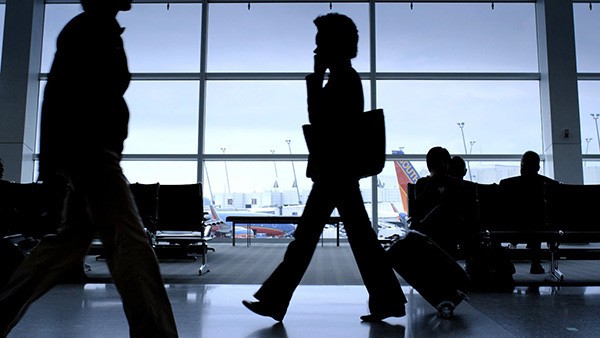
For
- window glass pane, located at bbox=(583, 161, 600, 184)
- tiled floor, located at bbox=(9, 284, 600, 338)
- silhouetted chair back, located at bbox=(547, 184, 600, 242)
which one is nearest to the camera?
tiled floor, located at bbox=(9, 284, 600, 338)

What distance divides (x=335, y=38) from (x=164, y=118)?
664 centimetres

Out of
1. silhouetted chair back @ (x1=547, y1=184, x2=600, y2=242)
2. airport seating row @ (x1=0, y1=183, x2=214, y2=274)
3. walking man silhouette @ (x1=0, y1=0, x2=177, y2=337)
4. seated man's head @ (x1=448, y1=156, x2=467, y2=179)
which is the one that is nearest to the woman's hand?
walking man silhouette @ (x1=0, y1=0, x2=177, y2=337)

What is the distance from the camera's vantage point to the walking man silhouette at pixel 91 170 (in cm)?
143

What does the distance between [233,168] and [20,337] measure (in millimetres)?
6404

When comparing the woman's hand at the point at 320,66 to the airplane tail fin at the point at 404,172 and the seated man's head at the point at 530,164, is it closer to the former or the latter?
the seated man's head at the point at 530,164

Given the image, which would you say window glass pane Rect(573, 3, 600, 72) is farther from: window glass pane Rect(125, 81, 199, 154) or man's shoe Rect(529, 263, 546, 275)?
window glass pane Rect(125, 81, 199, 154)

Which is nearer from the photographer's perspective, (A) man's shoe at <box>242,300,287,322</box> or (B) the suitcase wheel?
(A) man's shoe at <box>242,300,287,322</box>

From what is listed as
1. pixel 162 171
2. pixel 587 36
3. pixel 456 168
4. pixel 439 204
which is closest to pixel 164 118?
pixel 162 171

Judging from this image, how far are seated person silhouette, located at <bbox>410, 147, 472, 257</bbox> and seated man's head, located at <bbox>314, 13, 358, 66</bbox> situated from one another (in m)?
1.19

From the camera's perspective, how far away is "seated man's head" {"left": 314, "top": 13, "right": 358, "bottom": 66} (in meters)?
2.13

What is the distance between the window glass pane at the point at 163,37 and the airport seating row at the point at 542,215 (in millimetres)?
5588

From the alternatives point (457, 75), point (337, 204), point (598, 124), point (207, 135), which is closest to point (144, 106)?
point (207, 135)

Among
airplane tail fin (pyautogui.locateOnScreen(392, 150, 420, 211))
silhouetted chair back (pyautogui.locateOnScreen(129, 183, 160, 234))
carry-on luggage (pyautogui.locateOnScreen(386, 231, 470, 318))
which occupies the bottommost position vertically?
carry-on luggage (pyautogui.locateOnScreen(386, 231, 470, 318))

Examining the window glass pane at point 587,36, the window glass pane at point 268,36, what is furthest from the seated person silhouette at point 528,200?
the window glass pane at point 587,36
